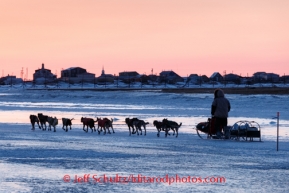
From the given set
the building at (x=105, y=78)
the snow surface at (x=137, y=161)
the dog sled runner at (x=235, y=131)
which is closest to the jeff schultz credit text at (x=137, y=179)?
the snow surface at (x=137, y=161)

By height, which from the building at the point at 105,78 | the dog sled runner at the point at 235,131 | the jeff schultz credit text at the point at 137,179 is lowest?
the jeff schultz credit text at the point at 137,179

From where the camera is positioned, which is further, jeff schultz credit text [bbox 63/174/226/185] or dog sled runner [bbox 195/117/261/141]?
dog sled runner [bbox 195/117/261/141]

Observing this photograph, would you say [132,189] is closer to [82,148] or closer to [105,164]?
[105,164]

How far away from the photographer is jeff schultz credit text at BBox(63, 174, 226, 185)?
11.3 meters

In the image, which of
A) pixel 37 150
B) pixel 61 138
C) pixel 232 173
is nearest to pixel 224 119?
pixel 61 138

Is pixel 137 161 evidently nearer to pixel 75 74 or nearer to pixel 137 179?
pixel 137 179

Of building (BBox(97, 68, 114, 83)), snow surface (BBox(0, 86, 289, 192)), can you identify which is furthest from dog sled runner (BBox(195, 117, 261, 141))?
building (BBox(97, 68, 114, 83))

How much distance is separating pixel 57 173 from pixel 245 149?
6.26m

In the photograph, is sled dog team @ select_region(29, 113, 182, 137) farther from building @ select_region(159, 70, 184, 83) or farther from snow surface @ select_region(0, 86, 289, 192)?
building @ select_region(159, 70, 184, 83)

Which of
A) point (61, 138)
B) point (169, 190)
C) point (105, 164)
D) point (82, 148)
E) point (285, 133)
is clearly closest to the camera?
point (169, 190)

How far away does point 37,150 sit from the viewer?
16094mm

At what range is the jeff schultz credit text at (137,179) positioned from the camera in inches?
443

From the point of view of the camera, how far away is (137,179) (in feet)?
37.6

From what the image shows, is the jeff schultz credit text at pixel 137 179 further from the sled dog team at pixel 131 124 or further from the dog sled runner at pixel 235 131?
the sled dog team at pixel 131 124
